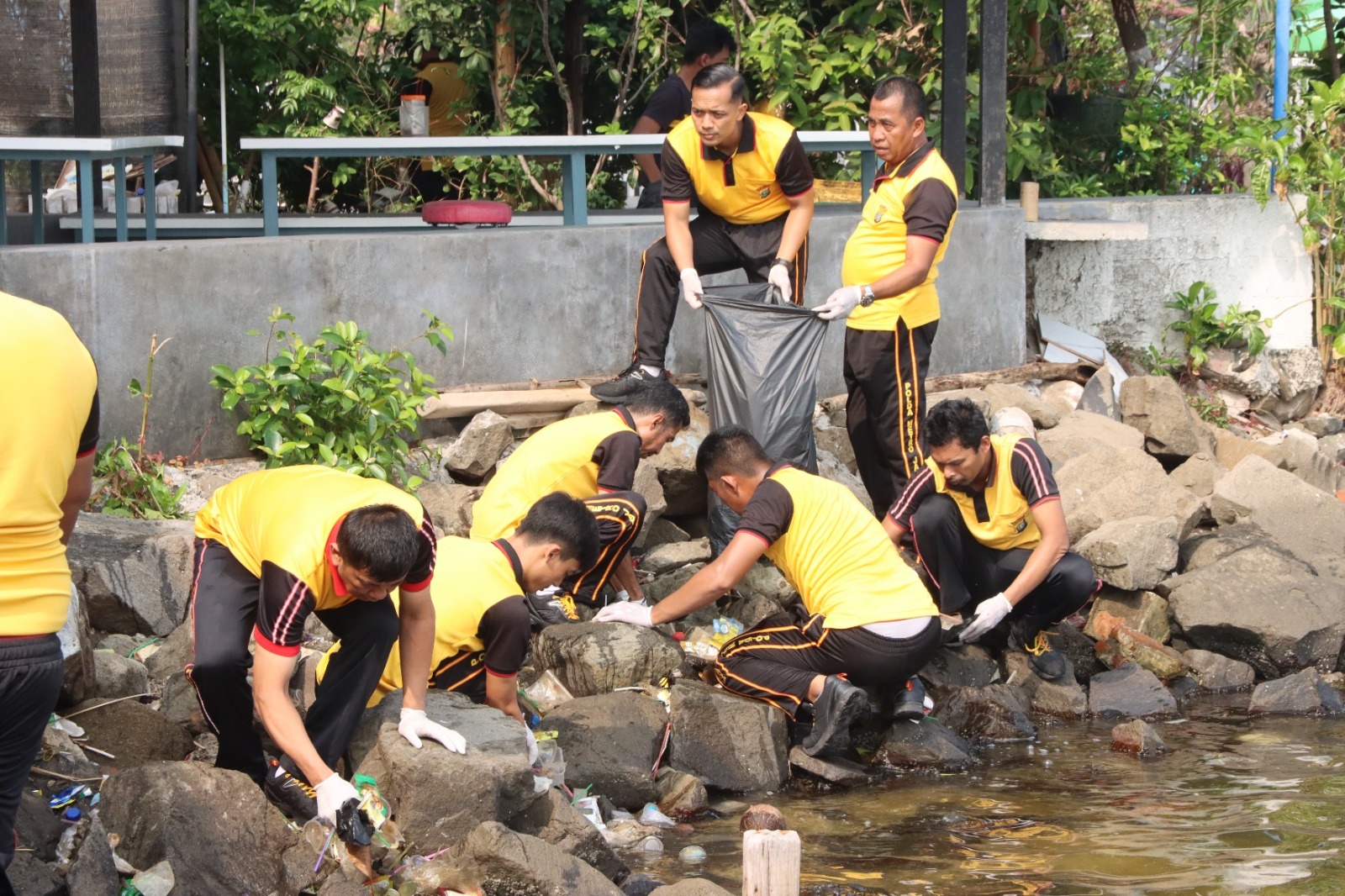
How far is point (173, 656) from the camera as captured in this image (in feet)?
16.5

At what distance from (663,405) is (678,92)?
123 inches

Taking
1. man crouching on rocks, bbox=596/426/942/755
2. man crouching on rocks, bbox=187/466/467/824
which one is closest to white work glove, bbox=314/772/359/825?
man crouching on rocks, bbox=187/466/467/824

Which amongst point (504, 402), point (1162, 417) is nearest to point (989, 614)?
point (504, 402)

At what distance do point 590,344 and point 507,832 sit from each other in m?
3.99

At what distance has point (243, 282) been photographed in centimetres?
659

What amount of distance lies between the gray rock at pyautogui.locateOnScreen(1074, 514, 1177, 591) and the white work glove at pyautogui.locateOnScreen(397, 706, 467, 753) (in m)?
3.43

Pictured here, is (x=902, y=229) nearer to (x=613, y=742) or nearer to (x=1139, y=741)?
(x=1139, y=741)

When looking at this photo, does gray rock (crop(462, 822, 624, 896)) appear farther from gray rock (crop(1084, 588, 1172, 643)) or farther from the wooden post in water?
gray rock (crop(1084, 588, 1172, 643))

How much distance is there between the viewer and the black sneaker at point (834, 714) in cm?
514

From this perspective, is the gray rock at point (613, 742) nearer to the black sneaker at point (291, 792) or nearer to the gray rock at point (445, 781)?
the gray rock at point (445, 781)

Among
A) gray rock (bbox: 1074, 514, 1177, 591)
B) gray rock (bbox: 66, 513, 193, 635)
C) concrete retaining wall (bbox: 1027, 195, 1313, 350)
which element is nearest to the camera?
gray rock (bbox: 66, 513, 193, 635)

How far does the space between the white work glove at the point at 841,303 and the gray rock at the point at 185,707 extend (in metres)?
2.86

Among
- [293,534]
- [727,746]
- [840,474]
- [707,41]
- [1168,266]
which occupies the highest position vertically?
[707,41]

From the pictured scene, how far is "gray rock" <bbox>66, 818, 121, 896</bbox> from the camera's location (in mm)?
3418
